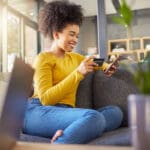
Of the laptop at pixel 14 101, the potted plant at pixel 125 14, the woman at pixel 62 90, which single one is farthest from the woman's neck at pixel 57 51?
the potted plant at pixel 125 14

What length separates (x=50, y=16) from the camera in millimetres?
1757

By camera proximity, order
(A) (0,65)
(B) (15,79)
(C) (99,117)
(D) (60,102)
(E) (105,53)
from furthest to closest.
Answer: (A) (0,65) < (E) (105,53) < (D) (60,102) < (C) (99,117) < (B) (15,79)

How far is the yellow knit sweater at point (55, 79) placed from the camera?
55.0 inches

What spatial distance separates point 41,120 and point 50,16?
0.73 m

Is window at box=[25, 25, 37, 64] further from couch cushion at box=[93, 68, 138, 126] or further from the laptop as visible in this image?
the laptop

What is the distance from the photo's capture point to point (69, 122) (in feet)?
3.99

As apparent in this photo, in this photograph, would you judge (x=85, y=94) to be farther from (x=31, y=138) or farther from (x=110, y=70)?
(x=31, y=138)

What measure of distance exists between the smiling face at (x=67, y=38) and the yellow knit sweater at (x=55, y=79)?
0.19ft

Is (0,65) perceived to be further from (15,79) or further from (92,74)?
(15,79)

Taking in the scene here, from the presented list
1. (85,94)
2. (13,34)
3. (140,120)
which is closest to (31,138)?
(85,94)

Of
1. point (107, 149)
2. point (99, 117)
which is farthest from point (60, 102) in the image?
point (107, 149)

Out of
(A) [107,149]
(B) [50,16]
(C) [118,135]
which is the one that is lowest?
(C) [118,135]

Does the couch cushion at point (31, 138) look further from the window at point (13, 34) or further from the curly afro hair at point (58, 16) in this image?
the window at point (13, 34)

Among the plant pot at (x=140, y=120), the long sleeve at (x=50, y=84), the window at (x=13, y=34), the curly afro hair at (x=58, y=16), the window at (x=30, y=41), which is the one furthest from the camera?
the window at (x=30, y=41)
